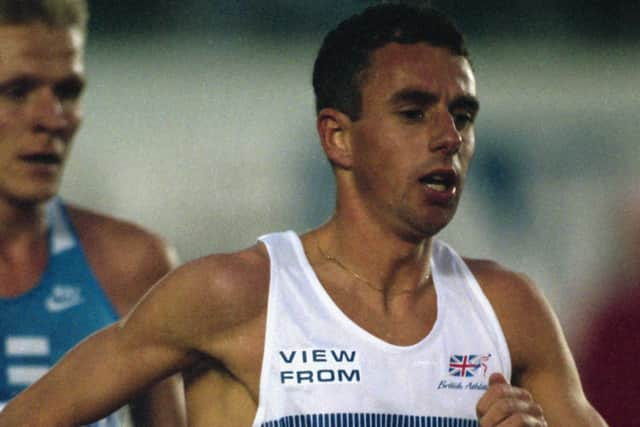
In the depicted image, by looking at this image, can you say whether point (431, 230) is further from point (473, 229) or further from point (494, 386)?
point (473, 229)

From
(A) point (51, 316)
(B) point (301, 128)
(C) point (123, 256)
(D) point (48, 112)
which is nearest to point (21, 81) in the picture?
(D) point (48, 112)

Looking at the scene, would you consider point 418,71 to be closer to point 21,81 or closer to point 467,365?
point 467,365

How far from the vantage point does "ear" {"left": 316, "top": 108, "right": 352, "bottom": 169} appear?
3330 millimetres

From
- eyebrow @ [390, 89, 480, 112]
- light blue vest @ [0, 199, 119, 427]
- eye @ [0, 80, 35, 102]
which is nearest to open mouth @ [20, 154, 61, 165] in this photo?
eye @ [0, 80, 35, 102]

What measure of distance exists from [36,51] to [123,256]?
26.9 inches

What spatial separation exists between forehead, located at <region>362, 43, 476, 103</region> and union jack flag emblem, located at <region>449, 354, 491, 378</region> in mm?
629

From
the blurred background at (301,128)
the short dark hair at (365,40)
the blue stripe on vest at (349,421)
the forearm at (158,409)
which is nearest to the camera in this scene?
the blue stripe on vest at (349,421)

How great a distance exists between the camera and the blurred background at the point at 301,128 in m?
8.35

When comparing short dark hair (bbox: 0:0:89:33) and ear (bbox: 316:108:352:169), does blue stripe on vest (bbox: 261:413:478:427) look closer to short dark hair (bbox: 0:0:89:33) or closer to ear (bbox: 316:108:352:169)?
ear (bbox: 316:108:352:169)

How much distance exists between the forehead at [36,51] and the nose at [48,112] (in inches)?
2.7

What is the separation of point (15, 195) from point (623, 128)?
19.4ft

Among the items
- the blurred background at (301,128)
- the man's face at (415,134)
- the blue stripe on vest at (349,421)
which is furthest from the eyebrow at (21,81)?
the blurred background at (301,128)

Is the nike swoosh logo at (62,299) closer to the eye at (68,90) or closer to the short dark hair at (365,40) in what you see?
the eye at (68,90)

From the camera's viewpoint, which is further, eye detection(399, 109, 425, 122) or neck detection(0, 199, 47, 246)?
neck detection(0, 199, 47, 246)
